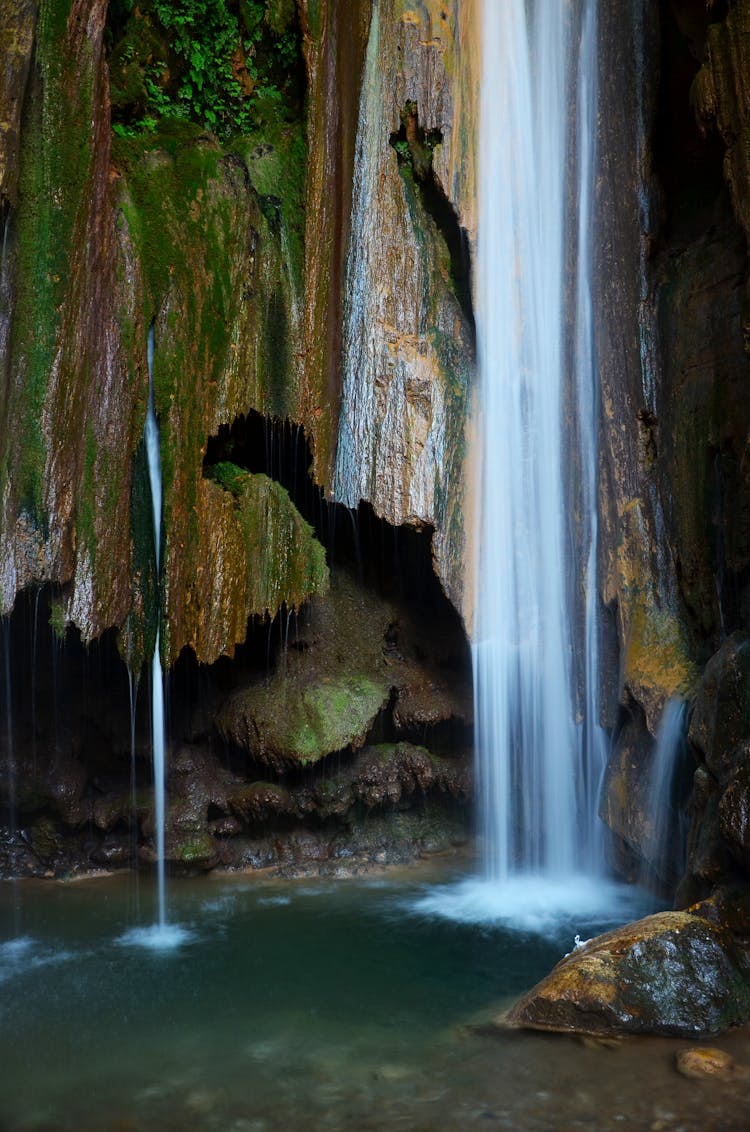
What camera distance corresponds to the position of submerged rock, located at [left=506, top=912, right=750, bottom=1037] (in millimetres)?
5434

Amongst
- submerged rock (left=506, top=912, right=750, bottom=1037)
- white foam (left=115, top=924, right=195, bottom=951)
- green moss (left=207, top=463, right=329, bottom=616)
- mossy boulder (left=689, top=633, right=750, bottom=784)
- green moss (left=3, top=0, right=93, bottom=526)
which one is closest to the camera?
submerged rock (left=506, top=912, right=750, bottom=1037)

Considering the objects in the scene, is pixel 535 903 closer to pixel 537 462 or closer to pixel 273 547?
pixel 273 547

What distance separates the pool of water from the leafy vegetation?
8.41m

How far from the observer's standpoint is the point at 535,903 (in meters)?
8.73

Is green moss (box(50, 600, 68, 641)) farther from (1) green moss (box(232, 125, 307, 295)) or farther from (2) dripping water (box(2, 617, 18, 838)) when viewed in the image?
(1) green moss (box(232, 125, 307, 295))

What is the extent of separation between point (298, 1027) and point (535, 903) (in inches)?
132

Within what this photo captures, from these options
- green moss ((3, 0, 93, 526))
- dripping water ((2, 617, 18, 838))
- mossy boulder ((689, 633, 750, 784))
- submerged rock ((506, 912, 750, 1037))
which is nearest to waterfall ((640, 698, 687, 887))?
mossy boulder ((689, 633, 750, 784))

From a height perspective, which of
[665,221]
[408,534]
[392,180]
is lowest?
[408,534]

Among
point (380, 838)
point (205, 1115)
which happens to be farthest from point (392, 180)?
point (205, 1115)

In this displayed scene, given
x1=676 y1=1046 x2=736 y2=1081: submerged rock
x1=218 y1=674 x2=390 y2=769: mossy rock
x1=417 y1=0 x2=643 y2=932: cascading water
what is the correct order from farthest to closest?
1. x1=218 y1=674 x2=390 y2=769: mossy rock
2. x1=417 y1=0 x2=643 y2=932: cascading water
3. x1=676 y1=1046 x2=736 y2=1081: submerged rock

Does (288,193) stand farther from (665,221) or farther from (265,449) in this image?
(665,221)

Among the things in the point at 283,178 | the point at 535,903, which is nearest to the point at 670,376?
the point at 283,178

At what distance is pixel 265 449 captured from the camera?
1094 centimetres

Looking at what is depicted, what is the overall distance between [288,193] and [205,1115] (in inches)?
370
